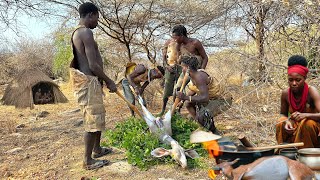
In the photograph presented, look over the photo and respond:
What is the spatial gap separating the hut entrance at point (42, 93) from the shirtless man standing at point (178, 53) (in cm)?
596

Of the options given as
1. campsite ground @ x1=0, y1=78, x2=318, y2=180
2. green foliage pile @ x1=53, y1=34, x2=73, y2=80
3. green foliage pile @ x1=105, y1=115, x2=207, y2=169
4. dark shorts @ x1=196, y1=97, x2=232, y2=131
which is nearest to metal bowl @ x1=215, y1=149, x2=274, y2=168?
campsite ground @ x1=0, y1=78, x2=318, y2=180

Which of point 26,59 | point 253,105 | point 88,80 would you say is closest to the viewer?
point 88,80

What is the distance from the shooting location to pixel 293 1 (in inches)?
157

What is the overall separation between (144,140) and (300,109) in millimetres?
1887

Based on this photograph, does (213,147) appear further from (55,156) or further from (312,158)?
(55,156)

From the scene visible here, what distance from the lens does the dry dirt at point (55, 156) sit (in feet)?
12.8

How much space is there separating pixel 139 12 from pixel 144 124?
4824mm

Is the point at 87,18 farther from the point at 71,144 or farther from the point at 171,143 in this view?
the point at 71,144

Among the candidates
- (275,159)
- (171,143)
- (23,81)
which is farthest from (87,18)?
(23,81)

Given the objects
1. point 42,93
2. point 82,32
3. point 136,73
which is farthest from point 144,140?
point 42,93

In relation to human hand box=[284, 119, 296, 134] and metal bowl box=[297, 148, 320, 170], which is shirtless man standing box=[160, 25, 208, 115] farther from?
metal bowl box=[297, 148, 320, 170]

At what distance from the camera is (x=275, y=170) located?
6.93 ft

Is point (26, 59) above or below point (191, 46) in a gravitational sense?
above

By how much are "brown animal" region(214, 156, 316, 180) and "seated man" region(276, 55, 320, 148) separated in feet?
3.30
